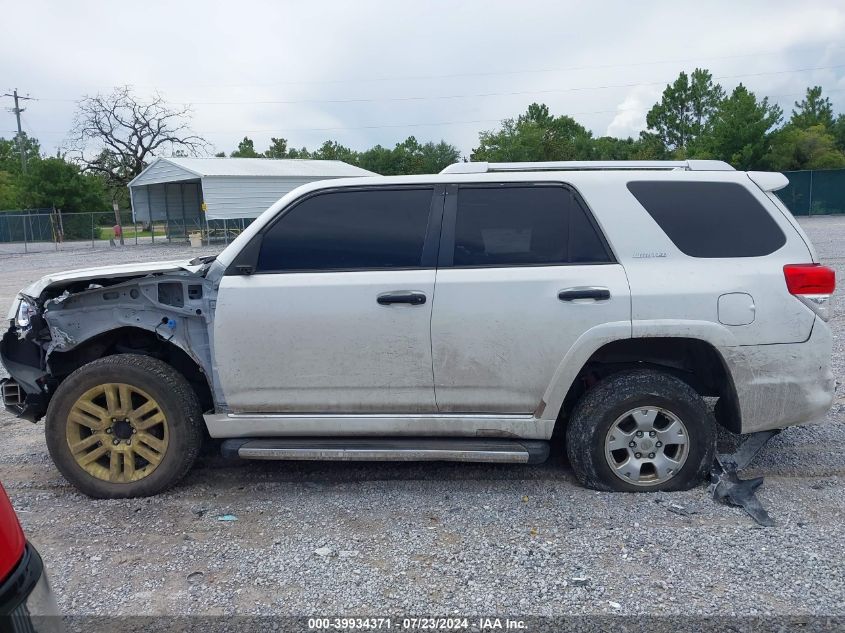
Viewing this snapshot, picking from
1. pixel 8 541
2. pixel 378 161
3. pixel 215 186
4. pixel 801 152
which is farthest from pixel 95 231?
pixel 801 152

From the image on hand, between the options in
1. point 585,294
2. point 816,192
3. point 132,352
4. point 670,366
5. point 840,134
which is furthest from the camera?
point 840,134

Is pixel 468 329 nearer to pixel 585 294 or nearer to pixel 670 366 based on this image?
pixel 585 294

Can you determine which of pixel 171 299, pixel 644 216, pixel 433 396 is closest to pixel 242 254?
pixel 171 299

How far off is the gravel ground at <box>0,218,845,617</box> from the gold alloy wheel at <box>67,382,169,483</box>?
219 mm

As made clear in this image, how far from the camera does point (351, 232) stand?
4223 mm

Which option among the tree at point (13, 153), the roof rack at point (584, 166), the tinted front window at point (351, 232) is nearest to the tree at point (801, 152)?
the roof rack at point (584, 166)

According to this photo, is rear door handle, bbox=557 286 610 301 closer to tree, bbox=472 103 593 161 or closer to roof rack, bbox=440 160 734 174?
roof rack, bbox=440 160 734 174

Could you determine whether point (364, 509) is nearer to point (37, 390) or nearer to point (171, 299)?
point (171, 299)

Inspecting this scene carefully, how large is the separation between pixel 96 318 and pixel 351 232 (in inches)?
66.4

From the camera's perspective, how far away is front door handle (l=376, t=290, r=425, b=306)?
3.99 meters

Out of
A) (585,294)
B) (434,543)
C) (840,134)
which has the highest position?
(840,134)

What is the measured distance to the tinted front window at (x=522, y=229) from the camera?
13.5 feet

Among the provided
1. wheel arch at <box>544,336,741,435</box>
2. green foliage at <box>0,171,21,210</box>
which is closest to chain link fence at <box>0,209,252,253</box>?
green foliage at <box>0,171,21,210</box>

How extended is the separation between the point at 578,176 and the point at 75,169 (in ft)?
171
